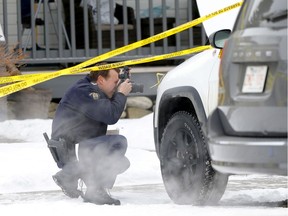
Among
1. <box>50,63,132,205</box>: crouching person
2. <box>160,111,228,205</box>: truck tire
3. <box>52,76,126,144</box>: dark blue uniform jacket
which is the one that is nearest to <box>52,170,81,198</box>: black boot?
<box>50,63,132,205</box>: crouching person

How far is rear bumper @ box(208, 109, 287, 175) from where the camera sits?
536 centimetres

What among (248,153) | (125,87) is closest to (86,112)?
(125,87)

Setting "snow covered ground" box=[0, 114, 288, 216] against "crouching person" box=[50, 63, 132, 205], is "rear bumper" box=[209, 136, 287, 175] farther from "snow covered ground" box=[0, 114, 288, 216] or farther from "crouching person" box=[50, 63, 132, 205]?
"crouching person" box=[50, 63, 132, 205]

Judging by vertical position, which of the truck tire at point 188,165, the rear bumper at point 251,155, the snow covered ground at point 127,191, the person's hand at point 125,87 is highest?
the rear bumper at point 251,155

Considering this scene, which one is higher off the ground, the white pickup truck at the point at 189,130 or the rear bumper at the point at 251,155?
the rear bumper at the point at 251,155

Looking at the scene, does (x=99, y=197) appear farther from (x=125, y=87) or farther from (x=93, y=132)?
(x=125, y=87)

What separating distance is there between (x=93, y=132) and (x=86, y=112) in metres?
0.18

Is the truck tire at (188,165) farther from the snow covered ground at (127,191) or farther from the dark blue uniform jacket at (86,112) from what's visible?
the dark blue uniform jacket at (86,112)

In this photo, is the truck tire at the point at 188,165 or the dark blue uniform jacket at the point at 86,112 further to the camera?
the dark blue uniform jacket at the point at 86,112

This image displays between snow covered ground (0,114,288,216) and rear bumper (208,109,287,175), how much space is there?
4.65 feet

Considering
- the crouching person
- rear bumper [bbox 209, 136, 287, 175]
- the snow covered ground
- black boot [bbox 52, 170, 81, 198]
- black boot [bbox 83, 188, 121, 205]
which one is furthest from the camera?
black boot [bbox 52, 170, 81, 198]

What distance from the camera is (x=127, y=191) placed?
9.25 metres

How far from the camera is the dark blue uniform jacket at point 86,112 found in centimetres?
834

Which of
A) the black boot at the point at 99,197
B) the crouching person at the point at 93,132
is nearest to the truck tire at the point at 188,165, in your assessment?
the black boot at the point at 99,197
